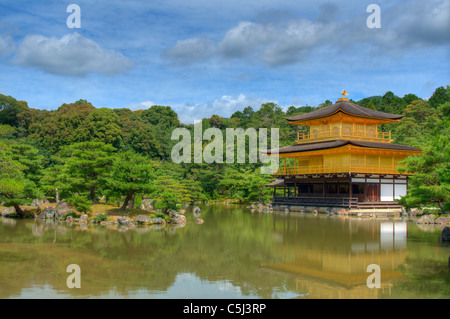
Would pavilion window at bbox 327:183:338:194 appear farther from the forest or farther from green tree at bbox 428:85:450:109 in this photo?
green tree at bbox 428:85:450:109

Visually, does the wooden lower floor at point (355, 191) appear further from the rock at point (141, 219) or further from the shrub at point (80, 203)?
the shrub at point (80, 203)

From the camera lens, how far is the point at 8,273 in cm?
966

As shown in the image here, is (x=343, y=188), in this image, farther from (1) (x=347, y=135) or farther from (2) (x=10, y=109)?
(2) (x=10, y=109)

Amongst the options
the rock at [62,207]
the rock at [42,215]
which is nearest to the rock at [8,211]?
the rock at [42,215]

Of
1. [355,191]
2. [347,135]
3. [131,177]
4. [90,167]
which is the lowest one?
[355,191]

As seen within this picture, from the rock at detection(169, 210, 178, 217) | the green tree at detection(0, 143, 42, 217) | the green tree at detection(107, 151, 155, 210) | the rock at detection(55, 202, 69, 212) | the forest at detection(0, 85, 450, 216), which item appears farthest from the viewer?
the rock at detection(55, 202, 69, 212)

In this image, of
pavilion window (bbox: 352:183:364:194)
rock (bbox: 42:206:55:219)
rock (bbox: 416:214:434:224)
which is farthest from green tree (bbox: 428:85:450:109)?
rock (bbox: 42:206:55:219)

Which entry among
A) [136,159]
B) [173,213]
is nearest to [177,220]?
[173,213]

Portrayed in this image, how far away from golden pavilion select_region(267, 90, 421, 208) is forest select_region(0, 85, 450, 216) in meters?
2.17

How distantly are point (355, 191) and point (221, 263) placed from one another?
20986 mm

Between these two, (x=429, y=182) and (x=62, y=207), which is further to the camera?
(x=62, y=207)

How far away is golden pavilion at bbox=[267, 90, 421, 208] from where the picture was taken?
28.5 meters

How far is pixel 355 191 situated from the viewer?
29.7 meters

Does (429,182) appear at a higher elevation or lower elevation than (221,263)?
higher
